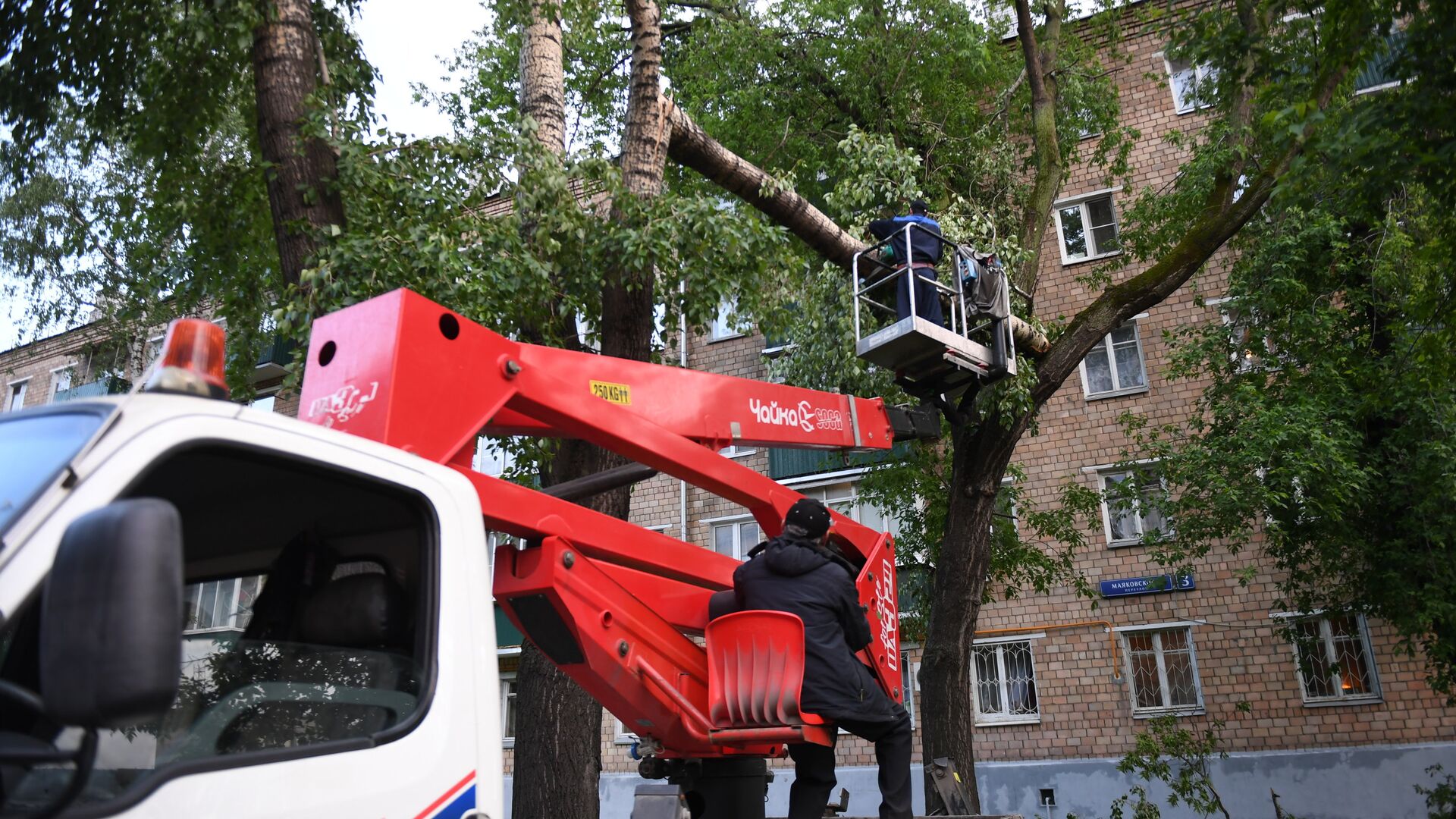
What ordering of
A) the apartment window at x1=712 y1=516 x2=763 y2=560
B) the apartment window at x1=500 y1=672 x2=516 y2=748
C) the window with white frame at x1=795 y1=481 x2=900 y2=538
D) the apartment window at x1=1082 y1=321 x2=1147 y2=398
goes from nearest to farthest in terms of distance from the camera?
the apartment window at x1=1082 y1=321 x2=1147 y2=398 < the window with white frame at x1=795 y1=481 x2=900 y2=538 < the apartment window at x1=712 y1=516 x2=763 y2=560 < the apartment window at x1=500 y1=672 x2=516 y2=748

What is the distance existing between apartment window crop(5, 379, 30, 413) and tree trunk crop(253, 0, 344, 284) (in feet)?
114

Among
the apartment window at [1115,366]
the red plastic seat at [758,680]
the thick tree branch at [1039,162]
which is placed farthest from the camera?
the apartment window at [1115,366]

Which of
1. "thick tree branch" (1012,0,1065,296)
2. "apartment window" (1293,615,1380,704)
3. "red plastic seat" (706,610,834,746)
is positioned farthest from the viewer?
"apartment window" (1293,615,1380,704)

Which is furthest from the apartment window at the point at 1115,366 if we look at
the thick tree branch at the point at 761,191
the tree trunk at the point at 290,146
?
the tree trunk at the point at 290,146

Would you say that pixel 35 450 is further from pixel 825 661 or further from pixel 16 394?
pixel 16 394

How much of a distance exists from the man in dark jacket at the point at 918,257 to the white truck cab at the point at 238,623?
5.36 meters

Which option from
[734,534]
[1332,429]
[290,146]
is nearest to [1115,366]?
[1332,429]

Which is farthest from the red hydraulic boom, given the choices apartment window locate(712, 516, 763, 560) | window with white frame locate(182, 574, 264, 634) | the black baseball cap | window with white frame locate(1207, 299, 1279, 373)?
apartment window locate(712, 516, 763, 560)

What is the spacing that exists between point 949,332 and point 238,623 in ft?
20.0

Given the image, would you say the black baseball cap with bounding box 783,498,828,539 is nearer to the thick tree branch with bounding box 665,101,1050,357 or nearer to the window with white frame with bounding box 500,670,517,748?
the thick tree branch with bounding box 665,101,1050,357

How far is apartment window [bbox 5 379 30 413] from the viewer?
119 feet

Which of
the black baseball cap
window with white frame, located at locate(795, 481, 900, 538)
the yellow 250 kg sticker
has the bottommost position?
the black baseball cap

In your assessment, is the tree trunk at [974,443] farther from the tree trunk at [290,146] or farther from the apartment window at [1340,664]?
the apartment window at [1340,664]

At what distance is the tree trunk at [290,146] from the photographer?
7.35 meters
